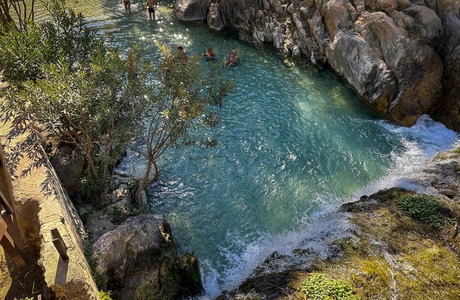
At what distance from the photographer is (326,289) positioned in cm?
1070

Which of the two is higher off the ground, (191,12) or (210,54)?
(191,12)

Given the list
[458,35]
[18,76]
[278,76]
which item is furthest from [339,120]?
[18,76]

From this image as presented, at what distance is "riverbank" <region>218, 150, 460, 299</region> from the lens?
11.0 m

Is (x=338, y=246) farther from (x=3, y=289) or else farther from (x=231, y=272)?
(x=3, y=289)

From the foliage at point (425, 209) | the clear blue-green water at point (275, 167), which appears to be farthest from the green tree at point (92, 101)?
the foliage at point (425, 209)

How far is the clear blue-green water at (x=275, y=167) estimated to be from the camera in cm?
1410

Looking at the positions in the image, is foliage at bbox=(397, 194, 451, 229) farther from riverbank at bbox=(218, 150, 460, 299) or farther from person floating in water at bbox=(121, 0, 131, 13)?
person floating in water at bbox=(121, 0, 131, 13)

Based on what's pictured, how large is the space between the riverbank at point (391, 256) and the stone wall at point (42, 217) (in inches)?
205

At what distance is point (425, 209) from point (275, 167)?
22.3 ft

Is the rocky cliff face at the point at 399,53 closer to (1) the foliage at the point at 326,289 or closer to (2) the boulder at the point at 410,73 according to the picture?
(2) the boulder at the point at 410,73

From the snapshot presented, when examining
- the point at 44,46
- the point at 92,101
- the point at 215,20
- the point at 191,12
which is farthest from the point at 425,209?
the point at 191,12

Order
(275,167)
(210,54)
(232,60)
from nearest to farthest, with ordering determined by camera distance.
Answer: (275,167), (232,60), (210,54)

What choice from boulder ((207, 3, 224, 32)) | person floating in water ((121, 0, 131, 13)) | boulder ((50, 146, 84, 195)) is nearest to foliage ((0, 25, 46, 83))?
boulder ((50, 146, 84, 195))

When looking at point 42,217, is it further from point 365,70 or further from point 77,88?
point 365,70
